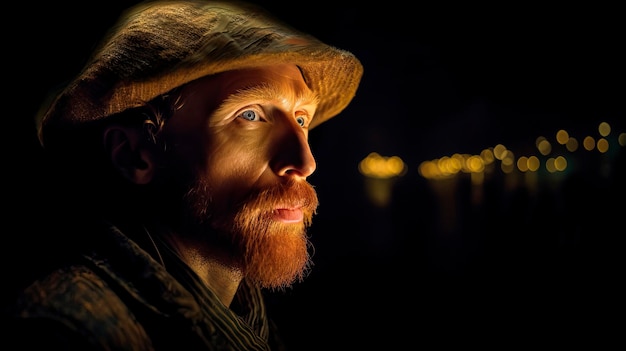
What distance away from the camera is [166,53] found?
184 centimetres

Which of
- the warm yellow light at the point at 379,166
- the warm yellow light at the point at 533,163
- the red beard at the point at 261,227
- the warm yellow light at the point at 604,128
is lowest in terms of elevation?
the warm yellow light at the point at 379,166

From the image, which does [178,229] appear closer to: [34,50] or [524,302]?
[34,50]

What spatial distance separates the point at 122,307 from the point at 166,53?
0.98 meters

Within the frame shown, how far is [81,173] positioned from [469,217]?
1293 centimetres

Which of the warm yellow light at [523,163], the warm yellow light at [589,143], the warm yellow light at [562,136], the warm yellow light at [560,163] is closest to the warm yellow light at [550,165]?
the warm yellow light at [560,163]

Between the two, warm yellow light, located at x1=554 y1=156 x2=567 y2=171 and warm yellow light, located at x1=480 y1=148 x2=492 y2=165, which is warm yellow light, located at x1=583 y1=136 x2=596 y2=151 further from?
warm yellow light, located at x1=480 y1=148 x2=492 y2=165

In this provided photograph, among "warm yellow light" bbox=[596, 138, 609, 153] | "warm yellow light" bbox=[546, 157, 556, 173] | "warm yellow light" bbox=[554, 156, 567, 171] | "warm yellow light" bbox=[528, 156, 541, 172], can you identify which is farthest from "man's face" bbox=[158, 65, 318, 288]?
"warm yellow light" bbox=[528, 156, 541, 172]

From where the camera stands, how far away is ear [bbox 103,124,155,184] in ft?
6.63

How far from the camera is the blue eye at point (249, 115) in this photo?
2055 mm

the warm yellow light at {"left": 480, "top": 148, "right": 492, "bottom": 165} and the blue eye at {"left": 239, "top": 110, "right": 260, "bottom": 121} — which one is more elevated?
the blue eye at {"left": 239, "top": 110, "right": 260, "bottom": 121}

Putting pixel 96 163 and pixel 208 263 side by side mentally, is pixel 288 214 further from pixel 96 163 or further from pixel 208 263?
pixel 96 163

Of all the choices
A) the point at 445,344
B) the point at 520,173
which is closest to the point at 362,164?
the point at 520,173

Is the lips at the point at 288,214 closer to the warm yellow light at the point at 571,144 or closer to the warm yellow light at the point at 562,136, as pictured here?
the warm yellow light at the point at 571,144

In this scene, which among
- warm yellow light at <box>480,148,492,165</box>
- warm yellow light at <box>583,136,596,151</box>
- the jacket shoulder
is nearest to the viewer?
the jacket shoulder
